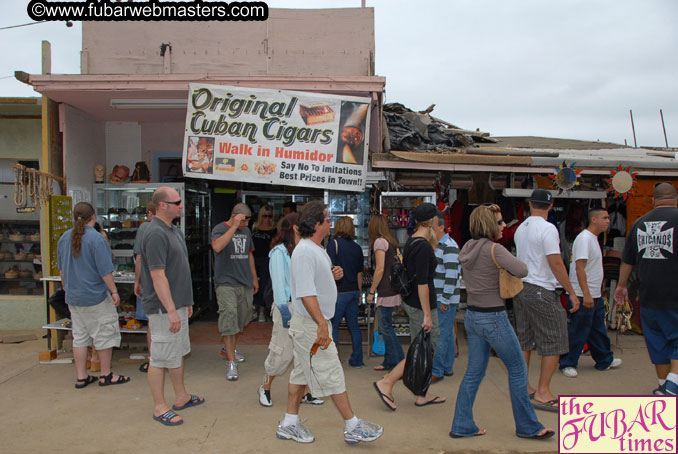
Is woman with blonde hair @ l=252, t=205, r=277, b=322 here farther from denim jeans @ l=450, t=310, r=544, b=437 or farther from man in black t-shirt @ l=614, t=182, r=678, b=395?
man in black t-shirt @ l=614, t=182, r=678, b=395

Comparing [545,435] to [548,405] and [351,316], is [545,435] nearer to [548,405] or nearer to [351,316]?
[548,405]

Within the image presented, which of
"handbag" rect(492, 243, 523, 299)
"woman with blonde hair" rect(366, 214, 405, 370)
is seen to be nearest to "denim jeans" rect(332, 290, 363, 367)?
"woman with blonde hair" rect(366, 214, 405, 370)

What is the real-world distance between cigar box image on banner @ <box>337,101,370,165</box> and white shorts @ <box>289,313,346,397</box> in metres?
3.14

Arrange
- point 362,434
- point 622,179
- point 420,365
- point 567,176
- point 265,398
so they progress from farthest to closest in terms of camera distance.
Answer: point 622,179, point 567,176, point 265,398, point 420,365, point 362,434

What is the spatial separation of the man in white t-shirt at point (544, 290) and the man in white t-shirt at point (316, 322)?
179 cm

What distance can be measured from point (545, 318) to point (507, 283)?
0.95 metres

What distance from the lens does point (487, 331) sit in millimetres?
3865

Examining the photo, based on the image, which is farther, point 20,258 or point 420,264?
point 20,258

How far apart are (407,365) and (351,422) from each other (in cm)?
80

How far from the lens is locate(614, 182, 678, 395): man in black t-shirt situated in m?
4.45

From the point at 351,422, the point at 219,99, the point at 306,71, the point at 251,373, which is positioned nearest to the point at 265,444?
the point at 351,422

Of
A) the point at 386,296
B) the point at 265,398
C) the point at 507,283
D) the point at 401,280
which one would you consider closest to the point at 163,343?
the point at 265,398

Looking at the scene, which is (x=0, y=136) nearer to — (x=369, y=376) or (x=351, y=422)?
(x=369, y=376)

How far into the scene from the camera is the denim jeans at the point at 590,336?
5.65 meters
